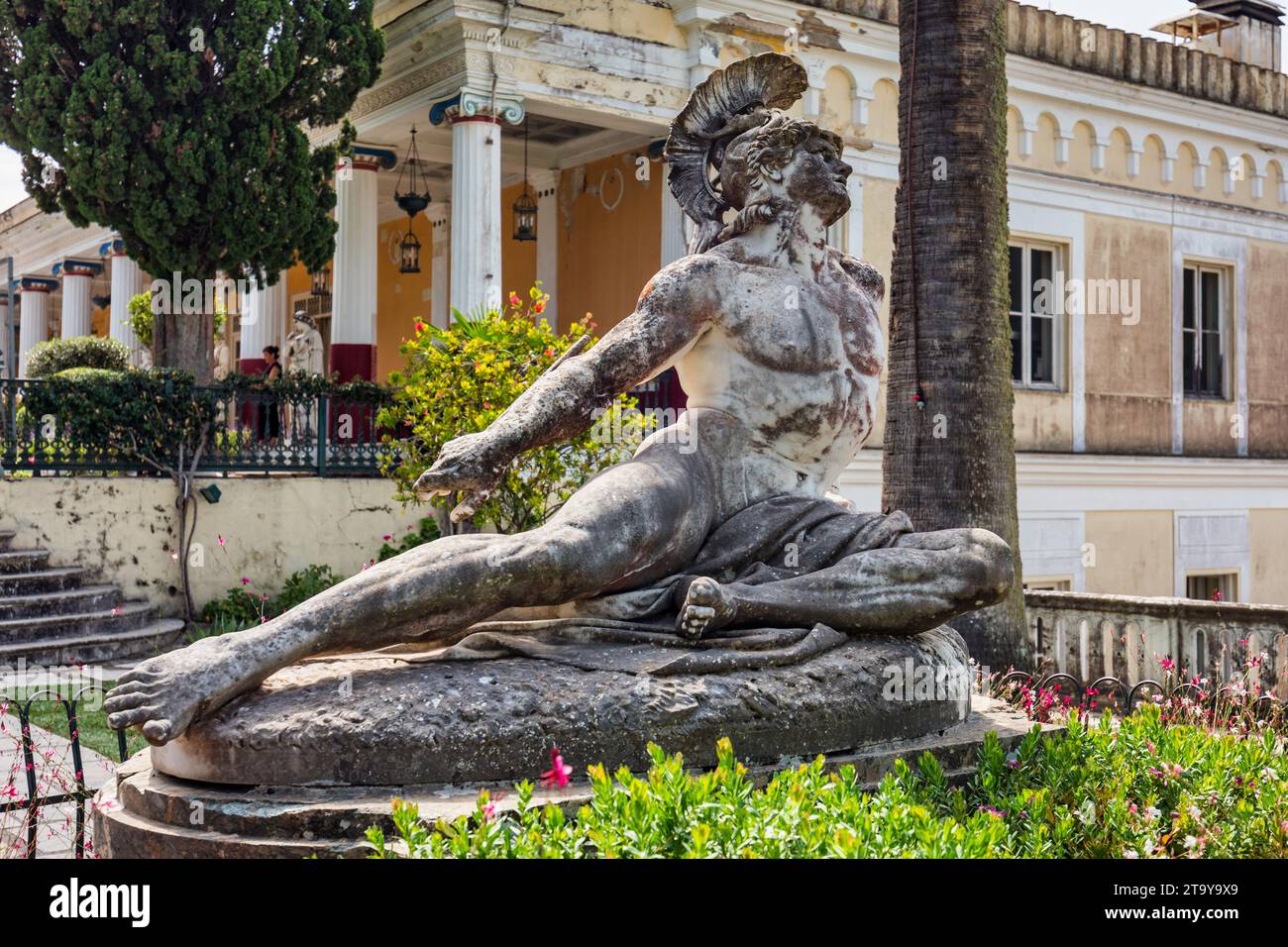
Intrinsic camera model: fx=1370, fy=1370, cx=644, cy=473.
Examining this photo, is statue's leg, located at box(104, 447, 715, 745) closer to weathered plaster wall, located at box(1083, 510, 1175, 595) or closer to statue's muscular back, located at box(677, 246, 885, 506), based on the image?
statue's muscular back, located at box(677, 246, 885, 506)

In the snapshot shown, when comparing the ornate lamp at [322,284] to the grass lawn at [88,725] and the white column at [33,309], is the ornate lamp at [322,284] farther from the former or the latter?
the grass lawn at [88,725]

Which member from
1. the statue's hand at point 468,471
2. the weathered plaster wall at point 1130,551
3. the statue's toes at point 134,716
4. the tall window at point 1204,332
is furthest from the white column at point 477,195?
the statue's toes at point 134,716

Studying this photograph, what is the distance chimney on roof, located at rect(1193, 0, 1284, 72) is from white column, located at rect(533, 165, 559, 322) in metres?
9.84

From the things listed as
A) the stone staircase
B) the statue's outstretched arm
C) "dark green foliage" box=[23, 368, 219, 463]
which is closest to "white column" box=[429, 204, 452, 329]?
"dark green foliage" box=[23, 368, 219, 463]

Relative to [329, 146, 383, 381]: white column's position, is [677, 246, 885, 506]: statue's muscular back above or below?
below

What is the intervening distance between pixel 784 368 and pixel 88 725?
552cm

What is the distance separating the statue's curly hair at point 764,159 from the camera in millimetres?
4574

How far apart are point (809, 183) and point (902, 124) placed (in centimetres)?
386

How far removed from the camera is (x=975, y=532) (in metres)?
4.38

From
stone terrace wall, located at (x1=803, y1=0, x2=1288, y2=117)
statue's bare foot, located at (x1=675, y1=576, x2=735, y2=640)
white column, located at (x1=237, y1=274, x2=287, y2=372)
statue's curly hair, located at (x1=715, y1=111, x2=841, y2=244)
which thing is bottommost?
statue's bare foot, located at (x1=675, y1=576, x2=735, y2=640)

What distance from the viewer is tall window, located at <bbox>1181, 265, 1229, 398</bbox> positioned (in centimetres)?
1853

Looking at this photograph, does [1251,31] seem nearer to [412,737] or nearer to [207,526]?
[207,526]

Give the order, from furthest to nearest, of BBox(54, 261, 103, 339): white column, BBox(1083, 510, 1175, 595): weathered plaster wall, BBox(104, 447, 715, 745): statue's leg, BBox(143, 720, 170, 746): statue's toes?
BBox(54, 261, 103, 339): white column < BBox(1083, 510, 1175, 595): weathered plaster wall < BBox(104, 447, 715, 745): statue's leg < BBox(143, 720, 170, 746): statue's toes

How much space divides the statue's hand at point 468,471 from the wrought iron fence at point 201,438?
8.18 meters
